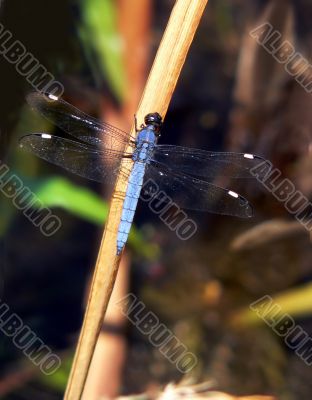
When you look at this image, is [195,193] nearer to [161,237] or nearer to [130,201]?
[130,201]

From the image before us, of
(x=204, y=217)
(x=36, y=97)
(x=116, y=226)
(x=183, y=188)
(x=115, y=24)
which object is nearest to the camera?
(x=116, y=226)

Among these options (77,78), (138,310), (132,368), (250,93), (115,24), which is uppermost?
(250,93)

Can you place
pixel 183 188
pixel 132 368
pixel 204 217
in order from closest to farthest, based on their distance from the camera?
1. pixel 183 188
2. pixel 132 368
3. pixel 204 217

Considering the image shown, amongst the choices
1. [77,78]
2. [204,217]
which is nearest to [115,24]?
[77,78]

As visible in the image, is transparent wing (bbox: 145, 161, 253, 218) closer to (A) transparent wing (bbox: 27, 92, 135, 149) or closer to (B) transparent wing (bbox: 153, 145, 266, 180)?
(B) transparent wing (bbox: 153, 145, 266, 180)

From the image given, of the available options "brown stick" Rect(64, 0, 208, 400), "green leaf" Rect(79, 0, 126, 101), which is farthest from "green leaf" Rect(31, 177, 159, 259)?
"brown stick" Rect(64, 0, 208, 400)

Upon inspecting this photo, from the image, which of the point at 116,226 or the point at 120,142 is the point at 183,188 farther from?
the point at 116,226

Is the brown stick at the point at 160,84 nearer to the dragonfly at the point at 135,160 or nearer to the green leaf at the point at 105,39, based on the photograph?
the dragonfly at the point at 135,160

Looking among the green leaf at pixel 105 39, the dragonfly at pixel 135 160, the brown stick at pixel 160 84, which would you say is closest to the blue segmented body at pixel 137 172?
the dragonfly at pixel 135 160
